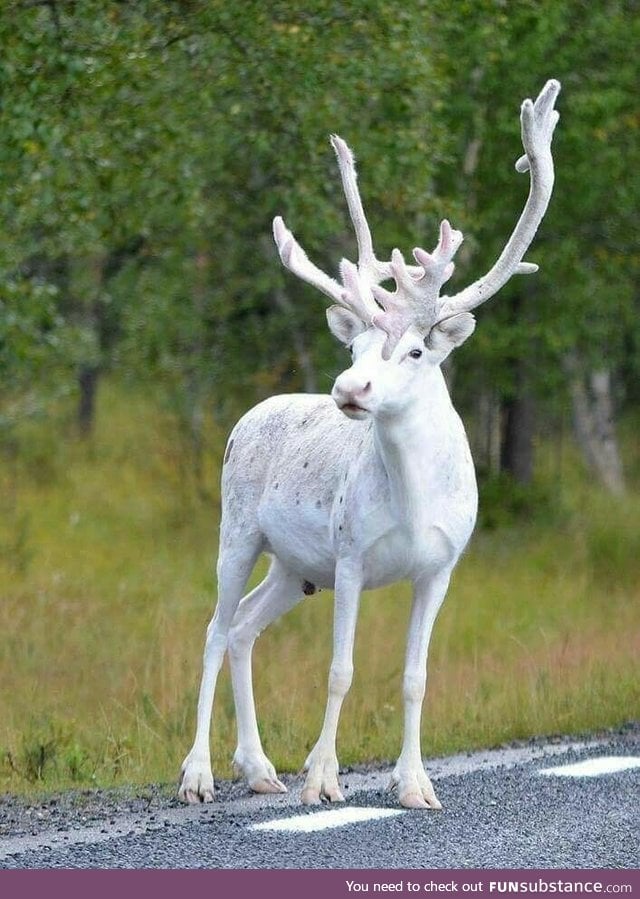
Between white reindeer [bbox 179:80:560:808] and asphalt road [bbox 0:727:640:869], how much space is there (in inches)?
9.9

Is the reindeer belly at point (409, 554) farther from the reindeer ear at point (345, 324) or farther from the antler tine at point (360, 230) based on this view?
the antler tine at point (360, 230)

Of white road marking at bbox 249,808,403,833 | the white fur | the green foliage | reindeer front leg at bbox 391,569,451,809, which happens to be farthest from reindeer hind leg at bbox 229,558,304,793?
the green foliage

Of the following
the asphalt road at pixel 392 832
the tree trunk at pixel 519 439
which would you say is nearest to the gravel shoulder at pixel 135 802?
the asphalt road at pixel 392 832

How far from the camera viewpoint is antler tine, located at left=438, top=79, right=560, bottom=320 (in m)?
7.80

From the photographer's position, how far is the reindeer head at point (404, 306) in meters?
7.29

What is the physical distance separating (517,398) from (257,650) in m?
9.21

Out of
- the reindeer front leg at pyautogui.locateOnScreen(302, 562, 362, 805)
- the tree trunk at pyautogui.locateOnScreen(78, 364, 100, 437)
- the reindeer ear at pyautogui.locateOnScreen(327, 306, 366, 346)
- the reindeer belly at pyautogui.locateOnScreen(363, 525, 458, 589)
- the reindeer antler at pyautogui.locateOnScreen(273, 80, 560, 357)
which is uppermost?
the reindeer antler at pyautogui.locateOnScreen(273, 80, 560, 357)

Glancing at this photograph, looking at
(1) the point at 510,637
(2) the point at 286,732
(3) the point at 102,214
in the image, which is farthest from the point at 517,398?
(2) the point at 286,732

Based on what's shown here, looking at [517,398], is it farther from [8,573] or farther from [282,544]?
[282,544]

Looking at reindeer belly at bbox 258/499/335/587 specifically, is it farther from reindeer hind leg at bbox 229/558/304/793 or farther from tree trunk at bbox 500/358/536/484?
tree trunk at bbox 500/358/536/484

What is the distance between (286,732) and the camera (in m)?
9.54

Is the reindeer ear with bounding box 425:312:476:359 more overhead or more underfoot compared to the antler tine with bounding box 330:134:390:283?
more underfoot

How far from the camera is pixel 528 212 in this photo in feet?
26.1

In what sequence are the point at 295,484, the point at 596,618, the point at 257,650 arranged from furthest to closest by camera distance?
the point at 596,618 < the point at 257,650 < the point at 295,484
